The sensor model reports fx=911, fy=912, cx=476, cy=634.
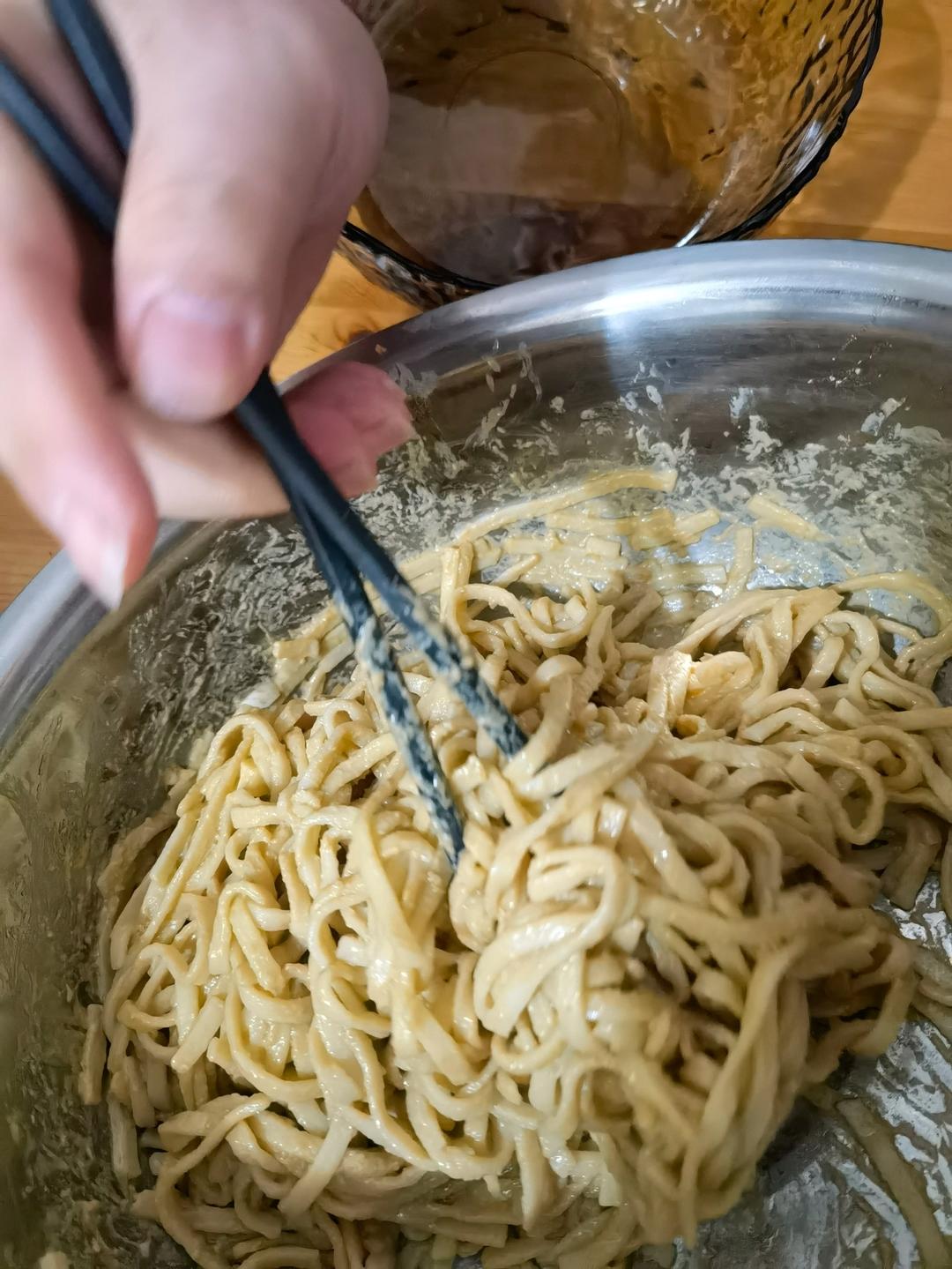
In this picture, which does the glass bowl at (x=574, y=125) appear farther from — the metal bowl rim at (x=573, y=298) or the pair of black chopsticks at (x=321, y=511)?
the pair of black chopsticks at (x=321, y=511)

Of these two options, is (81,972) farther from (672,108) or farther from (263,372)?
(672,108)

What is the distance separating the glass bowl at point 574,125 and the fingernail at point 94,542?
28.9 inches

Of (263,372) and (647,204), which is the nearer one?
(263,372)

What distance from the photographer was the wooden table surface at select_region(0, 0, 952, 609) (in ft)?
4.53

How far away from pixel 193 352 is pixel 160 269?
56mm

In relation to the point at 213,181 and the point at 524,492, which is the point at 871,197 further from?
the point at 213,181

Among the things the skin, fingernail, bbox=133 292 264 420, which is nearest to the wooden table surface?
the skin

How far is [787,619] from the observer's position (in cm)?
118

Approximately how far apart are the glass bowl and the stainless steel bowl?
9.4 inches

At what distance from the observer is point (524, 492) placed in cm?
124

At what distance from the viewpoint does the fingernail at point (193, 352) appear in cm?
62

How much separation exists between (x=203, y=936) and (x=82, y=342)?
715 millimetres

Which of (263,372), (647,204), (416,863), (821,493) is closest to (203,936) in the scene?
(416,863)

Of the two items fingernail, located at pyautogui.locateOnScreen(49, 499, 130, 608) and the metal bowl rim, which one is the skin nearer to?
fingernail, located at pyautogui.locateOnScreen(49, 499, 130, 608)
